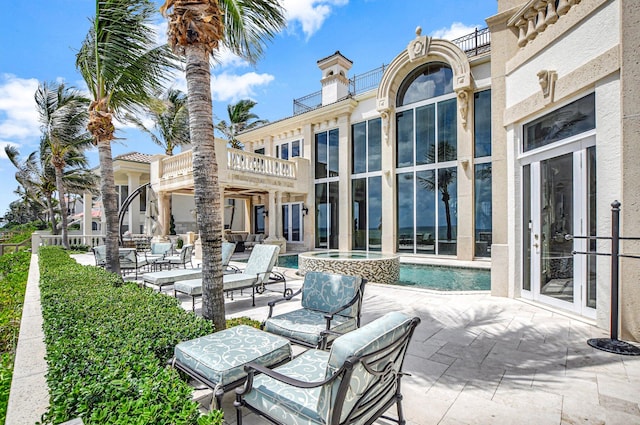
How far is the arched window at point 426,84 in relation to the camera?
1421 centimetres

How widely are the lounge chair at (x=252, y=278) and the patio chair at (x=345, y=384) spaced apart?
A: 13.2 feet

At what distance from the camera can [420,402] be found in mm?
2957

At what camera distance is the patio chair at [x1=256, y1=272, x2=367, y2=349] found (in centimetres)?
361

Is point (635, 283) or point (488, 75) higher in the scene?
point (488, 75)

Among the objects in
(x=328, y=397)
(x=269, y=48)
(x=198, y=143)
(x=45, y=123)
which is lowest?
(x=328, y=397)

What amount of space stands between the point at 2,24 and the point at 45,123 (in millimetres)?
10034

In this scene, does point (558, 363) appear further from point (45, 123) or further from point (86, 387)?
point (45, 123)

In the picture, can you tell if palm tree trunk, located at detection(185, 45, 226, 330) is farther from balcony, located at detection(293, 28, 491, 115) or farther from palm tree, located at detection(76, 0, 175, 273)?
balcony, located at detection(293, 28, 491, 115)

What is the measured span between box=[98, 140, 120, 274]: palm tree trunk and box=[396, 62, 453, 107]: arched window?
12864 millimetres

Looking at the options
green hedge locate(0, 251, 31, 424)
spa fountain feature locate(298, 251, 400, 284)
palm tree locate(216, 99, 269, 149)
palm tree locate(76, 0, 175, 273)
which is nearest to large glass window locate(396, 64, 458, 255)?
spa fountain feature locate(298, 251, 400, 284)

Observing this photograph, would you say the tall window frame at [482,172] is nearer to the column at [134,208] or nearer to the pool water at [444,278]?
the pool water at [444,278]

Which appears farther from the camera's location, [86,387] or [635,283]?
[635,283]

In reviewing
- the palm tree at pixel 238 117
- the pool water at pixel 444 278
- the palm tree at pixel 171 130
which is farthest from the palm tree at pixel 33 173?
the pool water at pixel 444 278

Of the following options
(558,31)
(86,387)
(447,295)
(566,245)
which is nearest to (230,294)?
(447,295)
